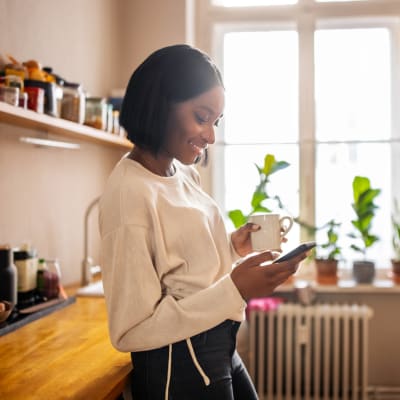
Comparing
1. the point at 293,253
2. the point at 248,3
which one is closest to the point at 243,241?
the point at 293,253

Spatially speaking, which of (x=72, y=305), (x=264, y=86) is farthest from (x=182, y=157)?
(x=264, y=86)

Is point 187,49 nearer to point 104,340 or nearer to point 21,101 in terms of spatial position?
point 21,101

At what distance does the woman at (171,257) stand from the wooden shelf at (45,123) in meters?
0.54

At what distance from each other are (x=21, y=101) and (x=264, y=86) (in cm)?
176

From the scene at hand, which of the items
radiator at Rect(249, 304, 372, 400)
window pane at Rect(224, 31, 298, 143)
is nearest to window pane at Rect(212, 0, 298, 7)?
window pane at Rect(224, 31, 298, 143)

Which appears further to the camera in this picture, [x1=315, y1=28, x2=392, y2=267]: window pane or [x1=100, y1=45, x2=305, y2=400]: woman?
[x1=315, y1=28, x2=392, y2=267]: window pane

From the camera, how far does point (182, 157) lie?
117 centimetres

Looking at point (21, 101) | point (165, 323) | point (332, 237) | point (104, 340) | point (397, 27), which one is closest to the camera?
point (165, 323)

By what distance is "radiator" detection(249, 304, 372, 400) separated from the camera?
8.79 ft

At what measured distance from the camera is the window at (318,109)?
3016 millimetres

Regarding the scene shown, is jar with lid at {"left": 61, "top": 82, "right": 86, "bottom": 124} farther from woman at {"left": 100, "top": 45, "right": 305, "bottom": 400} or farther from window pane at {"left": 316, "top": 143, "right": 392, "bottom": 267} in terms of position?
window pane at {"left": 316, "top": 143, "right": 392, "bottom": 267}

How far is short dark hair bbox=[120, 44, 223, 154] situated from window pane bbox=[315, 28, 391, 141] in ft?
6.67

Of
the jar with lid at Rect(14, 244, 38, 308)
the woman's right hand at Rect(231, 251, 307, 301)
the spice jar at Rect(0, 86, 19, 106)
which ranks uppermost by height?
the spice jar at Rect(0, 86, 19, 106)

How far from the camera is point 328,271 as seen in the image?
9.33ft
